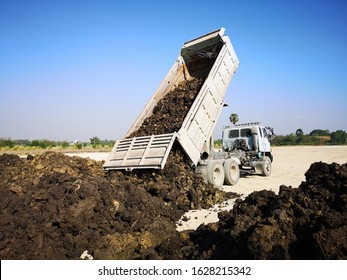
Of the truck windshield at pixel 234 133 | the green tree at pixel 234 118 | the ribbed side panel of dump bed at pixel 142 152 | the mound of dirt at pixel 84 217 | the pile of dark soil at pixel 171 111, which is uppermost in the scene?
the green tree at pixel 234 118

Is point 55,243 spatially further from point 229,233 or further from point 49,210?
point 229,233

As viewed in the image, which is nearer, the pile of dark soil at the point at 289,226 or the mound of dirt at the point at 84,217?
the pile of dark soil at the point at 289,226

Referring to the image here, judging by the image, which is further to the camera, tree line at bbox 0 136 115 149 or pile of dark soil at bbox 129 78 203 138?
tree line at bbox 0 136 115 149

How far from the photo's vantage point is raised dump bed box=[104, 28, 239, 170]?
7988 millimetres

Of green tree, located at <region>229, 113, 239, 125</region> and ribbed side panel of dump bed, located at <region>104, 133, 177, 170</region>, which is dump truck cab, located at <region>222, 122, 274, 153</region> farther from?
green tree, located at <region>229, 113, 239, 125</region>

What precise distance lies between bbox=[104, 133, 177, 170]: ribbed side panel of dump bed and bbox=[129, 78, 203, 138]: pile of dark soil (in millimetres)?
595

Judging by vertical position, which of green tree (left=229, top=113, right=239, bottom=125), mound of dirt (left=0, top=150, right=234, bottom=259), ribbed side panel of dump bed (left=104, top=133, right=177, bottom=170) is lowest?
mound of dirt (left=0, top=150, right=234, bottom=259)

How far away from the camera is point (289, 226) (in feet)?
11.8

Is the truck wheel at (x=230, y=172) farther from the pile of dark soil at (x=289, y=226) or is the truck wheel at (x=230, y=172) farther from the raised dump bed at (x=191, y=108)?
the pile of dark soil at (x=289, y=226)

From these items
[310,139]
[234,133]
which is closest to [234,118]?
[310,139]

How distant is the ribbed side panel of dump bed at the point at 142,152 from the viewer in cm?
761

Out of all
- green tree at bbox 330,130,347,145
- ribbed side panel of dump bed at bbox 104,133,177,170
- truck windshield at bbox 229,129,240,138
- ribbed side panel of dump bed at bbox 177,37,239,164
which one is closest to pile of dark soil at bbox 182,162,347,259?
ribbed side panel of dump bed at bbox 104,133,177,170

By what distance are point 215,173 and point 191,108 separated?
2408 mm

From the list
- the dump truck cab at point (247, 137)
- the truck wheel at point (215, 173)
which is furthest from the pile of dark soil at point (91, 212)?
the dump truck cab at point (247, 137)
